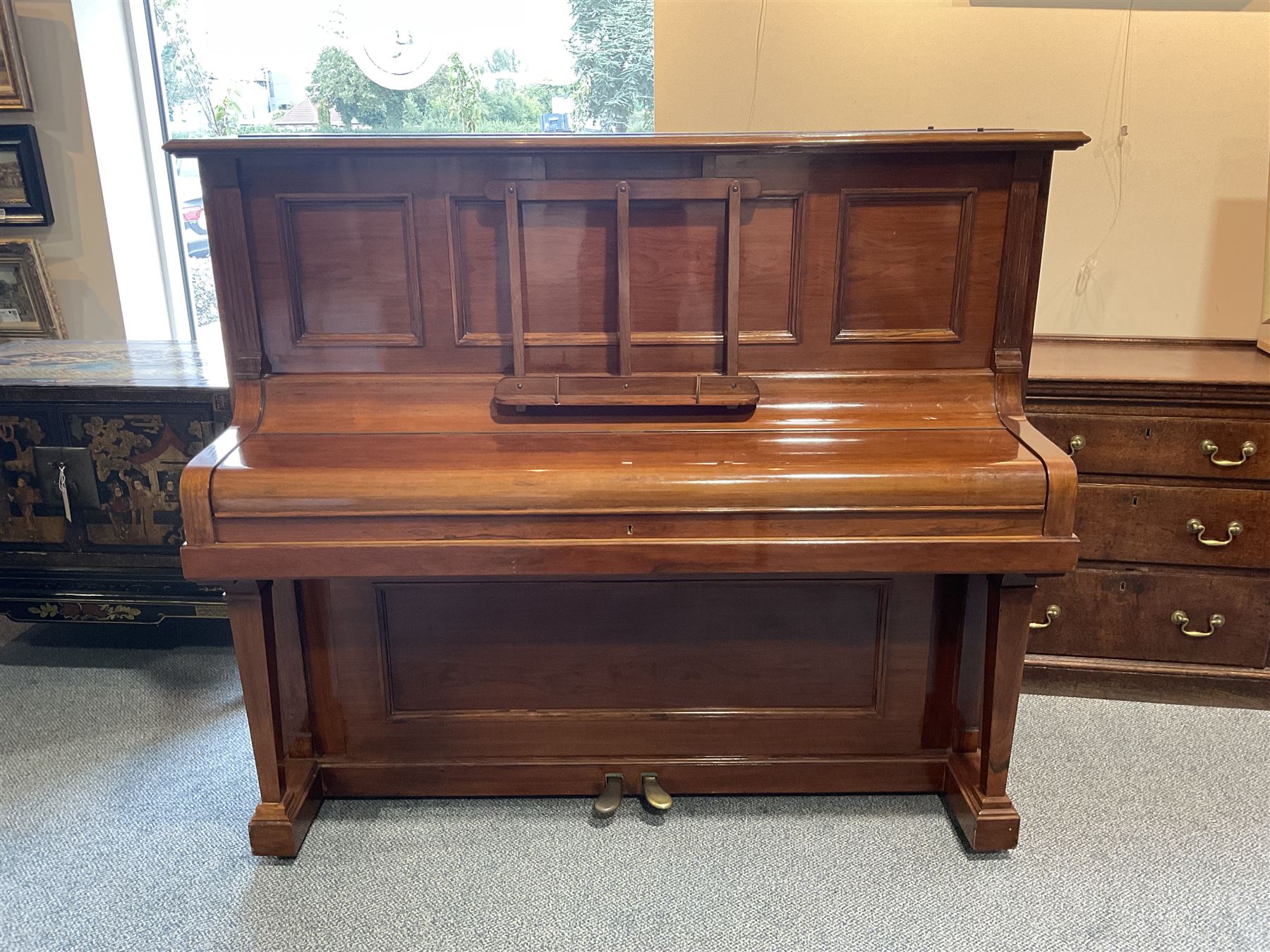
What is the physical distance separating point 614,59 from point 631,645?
2.00 metres

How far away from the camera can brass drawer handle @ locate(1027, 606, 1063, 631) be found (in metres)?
2.38

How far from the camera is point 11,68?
2891 mm

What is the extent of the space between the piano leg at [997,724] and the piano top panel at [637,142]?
786 mm

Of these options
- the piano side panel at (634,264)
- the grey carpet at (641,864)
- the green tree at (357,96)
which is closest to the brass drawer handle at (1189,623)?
the grey carpet at (641,864)

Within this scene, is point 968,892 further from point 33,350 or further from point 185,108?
point 185,108

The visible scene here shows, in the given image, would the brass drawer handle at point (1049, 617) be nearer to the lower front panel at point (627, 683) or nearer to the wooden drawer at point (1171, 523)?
the wooden drawer at point (1171, 523)

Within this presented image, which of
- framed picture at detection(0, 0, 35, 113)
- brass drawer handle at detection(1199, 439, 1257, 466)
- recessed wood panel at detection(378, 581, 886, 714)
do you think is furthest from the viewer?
framed picture at detection(0, 0, 35, 113)

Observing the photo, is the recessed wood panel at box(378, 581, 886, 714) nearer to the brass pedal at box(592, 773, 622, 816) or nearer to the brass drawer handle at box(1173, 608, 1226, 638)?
the brass pedal at box(592, 773, 622, 816)

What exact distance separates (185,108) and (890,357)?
2.79 m

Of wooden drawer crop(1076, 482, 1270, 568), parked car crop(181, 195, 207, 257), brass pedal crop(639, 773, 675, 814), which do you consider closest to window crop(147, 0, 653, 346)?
parked car crop(181, 195, 207, 257)

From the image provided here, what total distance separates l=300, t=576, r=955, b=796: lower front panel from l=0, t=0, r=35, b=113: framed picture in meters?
2.15

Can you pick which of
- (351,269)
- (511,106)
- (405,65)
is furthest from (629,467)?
(405,65)

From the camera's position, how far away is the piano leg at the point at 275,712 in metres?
1.72

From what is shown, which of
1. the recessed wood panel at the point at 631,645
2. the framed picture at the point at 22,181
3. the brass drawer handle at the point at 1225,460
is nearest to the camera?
the recessed wood panel at the point at 631,645
